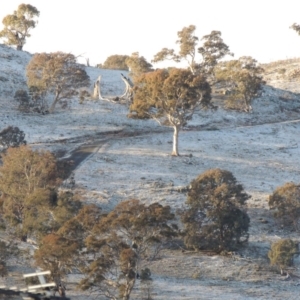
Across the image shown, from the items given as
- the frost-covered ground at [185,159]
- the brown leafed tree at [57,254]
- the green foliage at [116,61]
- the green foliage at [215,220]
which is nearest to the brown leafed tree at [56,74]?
the frost-covered ground at [185,159]

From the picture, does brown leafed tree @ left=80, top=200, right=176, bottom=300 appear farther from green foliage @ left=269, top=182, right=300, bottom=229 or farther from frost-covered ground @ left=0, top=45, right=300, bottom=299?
green foliage @ left=269, top=182, right=300, bottom=229

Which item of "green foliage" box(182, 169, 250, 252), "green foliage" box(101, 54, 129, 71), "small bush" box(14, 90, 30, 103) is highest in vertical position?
"green foliage" box(101, 54, 129, 71)

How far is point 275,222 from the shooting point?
37.6 metres

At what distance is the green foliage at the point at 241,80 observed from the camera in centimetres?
7006

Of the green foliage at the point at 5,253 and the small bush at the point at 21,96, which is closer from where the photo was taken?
the green foliage at the point at 5,253

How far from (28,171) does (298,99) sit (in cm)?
5614

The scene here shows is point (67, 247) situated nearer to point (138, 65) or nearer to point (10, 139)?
point (10, 139)

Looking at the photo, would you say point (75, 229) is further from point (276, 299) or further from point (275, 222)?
point (275, 222)

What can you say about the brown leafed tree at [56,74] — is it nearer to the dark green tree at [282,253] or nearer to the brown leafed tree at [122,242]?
the dark green tree at [282,253]

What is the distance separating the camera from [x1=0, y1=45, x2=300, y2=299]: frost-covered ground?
97.6 feet

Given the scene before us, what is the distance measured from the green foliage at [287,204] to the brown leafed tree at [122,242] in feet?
45.3

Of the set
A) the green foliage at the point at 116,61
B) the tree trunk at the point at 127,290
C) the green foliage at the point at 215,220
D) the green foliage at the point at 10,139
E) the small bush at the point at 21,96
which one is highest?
the green foliage at the point at 116,61

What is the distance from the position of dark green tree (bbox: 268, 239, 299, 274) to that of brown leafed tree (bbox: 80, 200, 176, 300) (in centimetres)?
800

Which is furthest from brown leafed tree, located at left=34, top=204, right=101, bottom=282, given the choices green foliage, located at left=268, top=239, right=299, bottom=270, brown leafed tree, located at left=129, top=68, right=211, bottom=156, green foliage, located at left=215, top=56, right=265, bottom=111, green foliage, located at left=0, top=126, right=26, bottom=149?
green foliage, located at left=215, top=56, right=265, bottom=111
